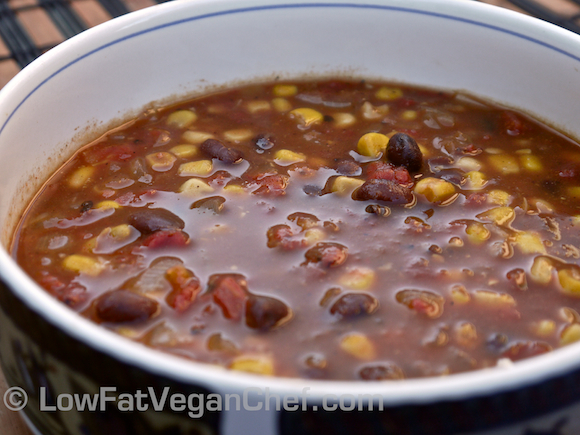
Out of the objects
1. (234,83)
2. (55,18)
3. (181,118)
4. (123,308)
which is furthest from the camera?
(55,18)

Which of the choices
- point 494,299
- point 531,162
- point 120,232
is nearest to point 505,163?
point 531,162

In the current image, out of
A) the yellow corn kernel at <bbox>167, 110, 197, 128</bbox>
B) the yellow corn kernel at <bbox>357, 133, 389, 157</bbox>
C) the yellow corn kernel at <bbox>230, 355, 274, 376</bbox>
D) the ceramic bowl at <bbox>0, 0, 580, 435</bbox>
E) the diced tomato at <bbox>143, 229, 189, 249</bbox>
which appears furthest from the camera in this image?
the yellow corn kernel at <bbox>167, 110, 197, 128</bbox>

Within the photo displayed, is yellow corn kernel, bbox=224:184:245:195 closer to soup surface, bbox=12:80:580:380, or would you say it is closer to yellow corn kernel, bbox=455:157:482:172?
soup surface, bbox=12:80:580:380

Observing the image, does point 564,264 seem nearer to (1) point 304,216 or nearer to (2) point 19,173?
(1) point 304,216

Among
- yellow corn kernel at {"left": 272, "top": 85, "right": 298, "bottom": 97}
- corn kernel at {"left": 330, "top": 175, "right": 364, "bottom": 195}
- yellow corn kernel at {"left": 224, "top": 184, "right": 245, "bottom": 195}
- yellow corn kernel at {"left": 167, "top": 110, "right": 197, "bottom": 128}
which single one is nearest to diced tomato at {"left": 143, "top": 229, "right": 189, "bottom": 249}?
yellow corn kernel at {"left": 224, "top": 184, "right": 245, "bottom": 195}

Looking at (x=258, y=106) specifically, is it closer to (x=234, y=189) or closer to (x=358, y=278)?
(x=234, y=189)

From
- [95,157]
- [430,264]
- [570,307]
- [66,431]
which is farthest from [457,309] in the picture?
[95,157]

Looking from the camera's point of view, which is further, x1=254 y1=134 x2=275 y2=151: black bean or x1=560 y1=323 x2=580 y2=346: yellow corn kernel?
x1=254 y1=134 x2=275 y2=151: black bean
